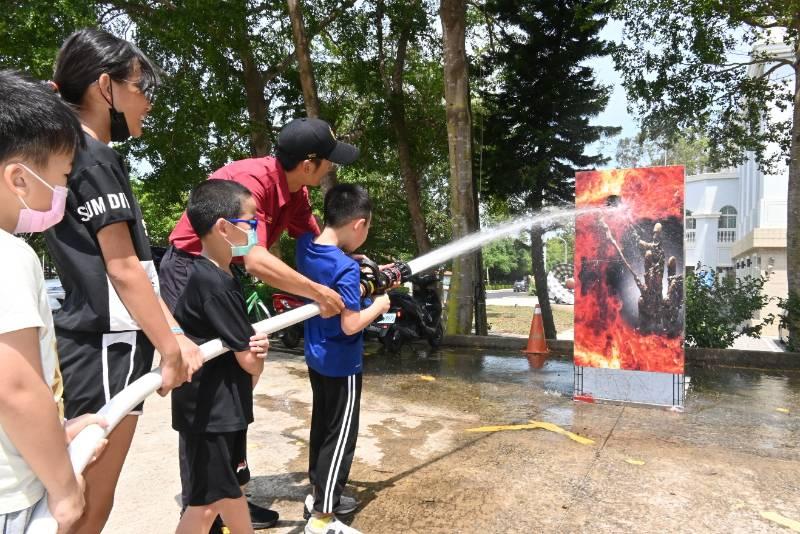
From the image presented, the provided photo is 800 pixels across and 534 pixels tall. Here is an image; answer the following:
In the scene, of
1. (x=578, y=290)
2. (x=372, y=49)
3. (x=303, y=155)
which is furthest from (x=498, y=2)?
(x=303, y=155)

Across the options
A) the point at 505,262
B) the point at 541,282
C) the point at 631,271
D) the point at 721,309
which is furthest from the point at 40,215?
the point at 505,262

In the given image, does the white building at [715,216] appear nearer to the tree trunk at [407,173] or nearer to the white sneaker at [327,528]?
the tree trunk at [407,173]

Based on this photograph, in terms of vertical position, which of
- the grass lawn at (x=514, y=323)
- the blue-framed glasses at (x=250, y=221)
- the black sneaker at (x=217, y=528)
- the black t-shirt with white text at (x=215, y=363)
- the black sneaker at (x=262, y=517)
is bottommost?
the grass lawn at (x=514, y=323)

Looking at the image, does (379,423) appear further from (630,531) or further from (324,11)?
(324,11)

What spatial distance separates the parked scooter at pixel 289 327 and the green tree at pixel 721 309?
17.7 feet

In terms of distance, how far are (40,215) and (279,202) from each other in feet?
4.87

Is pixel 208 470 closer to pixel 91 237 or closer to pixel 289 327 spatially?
pixel 91 237

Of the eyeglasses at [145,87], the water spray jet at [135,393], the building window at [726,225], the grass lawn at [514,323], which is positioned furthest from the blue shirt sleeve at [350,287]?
the building window at [726,225]

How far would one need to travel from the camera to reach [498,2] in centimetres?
1373

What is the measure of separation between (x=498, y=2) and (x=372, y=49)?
3.19 meters

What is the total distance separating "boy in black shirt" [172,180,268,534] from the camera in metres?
2.20

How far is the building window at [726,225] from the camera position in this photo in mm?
40678

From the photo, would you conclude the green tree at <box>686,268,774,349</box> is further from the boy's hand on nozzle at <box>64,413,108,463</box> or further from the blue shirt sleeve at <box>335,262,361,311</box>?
the boy's hand on nozzle at <box>64,413,108,463</box>

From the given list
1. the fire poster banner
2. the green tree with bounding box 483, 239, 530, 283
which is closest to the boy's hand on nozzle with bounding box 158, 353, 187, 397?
the fire poster banner
